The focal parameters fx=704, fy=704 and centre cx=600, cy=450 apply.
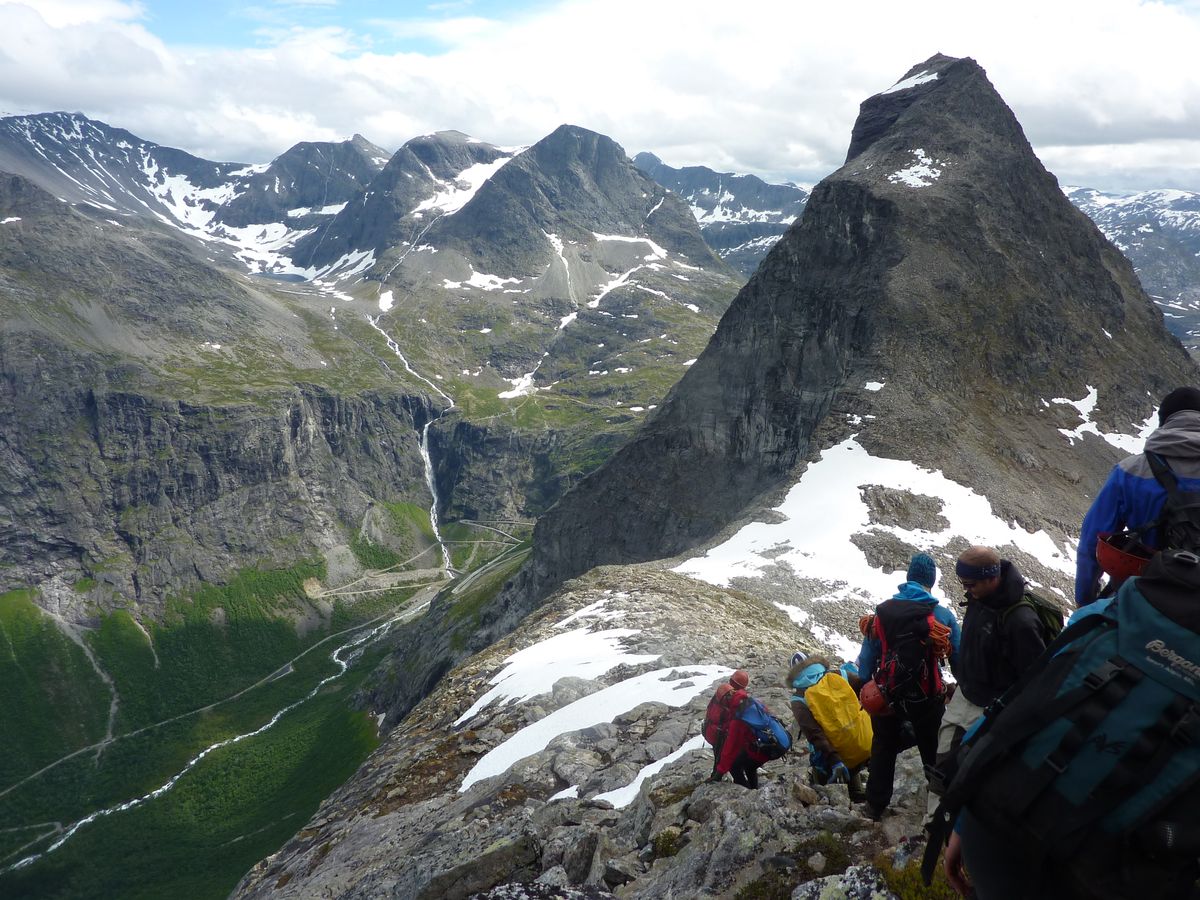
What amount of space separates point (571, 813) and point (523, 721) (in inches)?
303

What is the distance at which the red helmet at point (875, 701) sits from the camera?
10328 millimetres

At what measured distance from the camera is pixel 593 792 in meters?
15.6

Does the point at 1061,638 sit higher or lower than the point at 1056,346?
higher

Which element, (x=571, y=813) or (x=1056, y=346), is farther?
(x=1056, y=346)

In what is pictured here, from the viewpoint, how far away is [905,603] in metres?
10.8

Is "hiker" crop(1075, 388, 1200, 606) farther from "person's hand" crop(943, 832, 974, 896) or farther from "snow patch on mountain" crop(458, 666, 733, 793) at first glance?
"snow patch on mountain" crop(458, 666, 733, 793)

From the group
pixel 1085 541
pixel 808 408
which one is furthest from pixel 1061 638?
pixel 808 408

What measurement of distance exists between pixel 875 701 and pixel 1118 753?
6.43 m

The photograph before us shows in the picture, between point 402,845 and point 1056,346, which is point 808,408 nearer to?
point 1056,346

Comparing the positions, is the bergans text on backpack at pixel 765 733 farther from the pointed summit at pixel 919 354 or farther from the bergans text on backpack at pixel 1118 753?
the pointed summit at pixel 919 354

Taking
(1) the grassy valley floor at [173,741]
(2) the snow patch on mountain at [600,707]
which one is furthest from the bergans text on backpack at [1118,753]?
(1) the grassy valley floor at [173,741]

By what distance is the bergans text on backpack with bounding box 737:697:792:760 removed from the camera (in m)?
12.5

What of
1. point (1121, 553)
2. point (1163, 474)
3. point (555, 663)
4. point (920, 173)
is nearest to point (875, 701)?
point (1121, 553)

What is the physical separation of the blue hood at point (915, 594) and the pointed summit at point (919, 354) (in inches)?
1805
